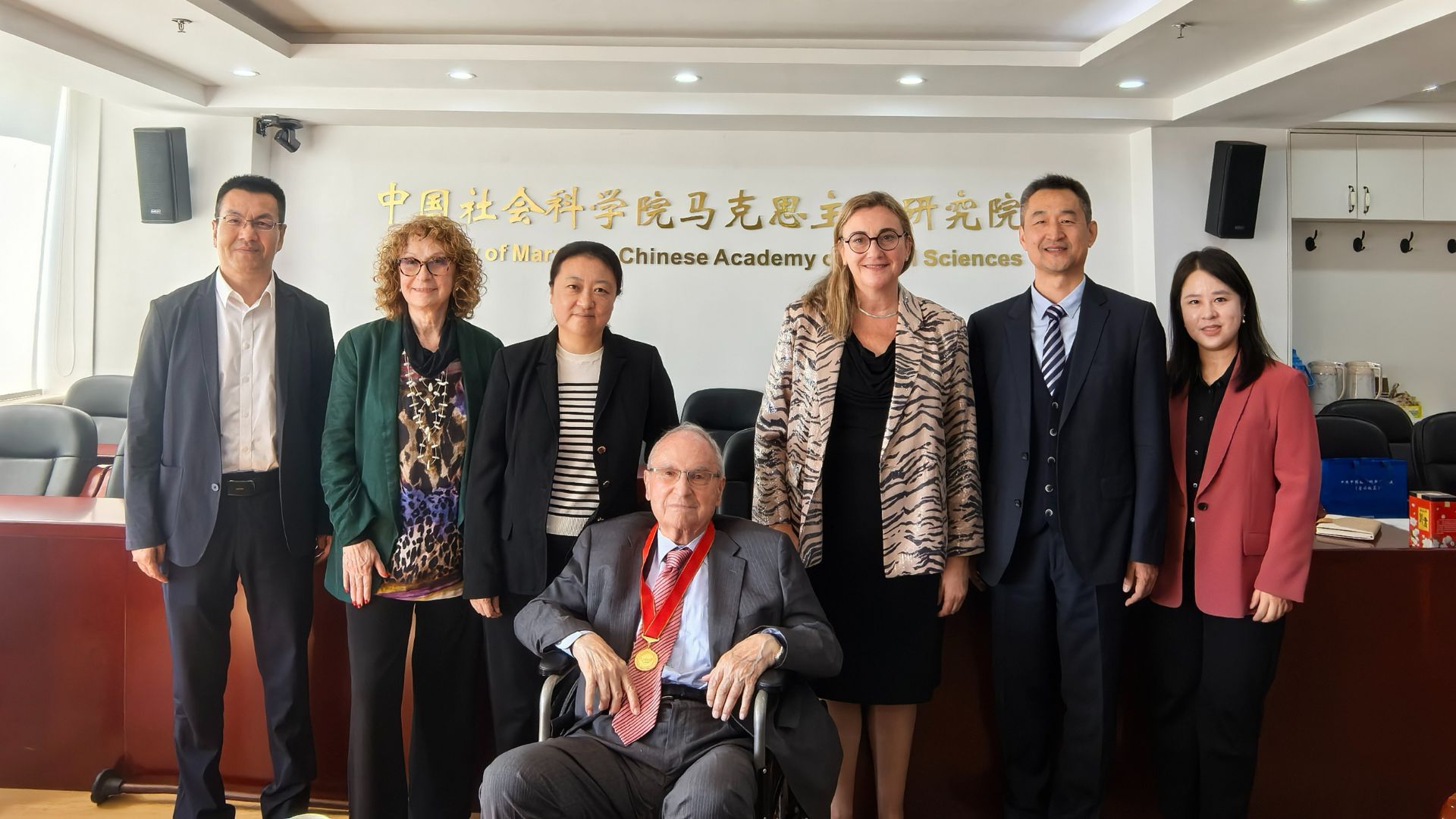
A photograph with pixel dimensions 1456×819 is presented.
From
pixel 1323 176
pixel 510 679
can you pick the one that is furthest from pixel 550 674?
pixel 1323 176

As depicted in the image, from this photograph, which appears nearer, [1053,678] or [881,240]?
[881,240]

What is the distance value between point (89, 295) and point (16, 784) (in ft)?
14.6

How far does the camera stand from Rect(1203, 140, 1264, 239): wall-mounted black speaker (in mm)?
5797

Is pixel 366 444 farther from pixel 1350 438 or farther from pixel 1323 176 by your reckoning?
pixel 1323 176

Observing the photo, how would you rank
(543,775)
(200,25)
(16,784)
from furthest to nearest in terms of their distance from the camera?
(200,25)
(16,784)
(543,775)

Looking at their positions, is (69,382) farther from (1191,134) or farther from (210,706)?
(1191,134)

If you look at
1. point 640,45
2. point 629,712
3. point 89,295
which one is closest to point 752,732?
point 629,712

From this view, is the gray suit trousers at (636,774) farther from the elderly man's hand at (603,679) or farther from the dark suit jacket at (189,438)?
the dark suit jacket at (189,438)

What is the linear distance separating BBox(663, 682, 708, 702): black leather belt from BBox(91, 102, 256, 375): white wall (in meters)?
5.53

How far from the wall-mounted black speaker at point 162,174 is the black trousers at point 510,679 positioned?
16.9 ft

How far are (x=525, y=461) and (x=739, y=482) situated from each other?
3.09 ft

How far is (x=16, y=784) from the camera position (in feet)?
8.78

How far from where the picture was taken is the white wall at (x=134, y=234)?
5.93 m

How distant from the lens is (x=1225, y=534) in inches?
81.6
